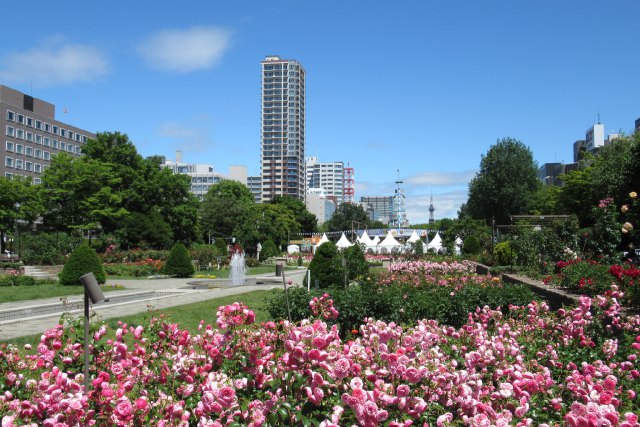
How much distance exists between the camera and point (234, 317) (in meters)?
3.54

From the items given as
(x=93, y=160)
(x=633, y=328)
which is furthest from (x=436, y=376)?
(x=93, y=160)

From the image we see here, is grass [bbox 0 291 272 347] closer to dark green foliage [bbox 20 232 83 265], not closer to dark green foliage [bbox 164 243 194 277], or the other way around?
dark green foliage [bbox 164 243 194 277]

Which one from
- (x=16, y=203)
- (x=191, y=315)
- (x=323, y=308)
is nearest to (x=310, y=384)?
(x=323, y=308)

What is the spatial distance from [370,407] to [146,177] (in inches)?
1784

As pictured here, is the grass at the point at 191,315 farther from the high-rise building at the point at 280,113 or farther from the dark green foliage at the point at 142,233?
the high-rise building at the point at 280,113

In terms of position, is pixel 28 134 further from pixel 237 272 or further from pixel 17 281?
pixel 237 272

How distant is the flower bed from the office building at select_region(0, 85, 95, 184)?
74034 mm

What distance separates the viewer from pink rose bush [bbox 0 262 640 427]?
2422 millimetres

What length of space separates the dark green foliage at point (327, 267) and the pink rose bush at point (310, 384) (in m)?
12.1

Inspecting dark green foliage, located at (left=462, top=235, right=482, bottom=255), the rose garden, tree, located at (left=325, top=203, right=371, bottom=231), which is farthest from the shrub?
tree, located at (left=325, top=203, right=371, bottom=231)

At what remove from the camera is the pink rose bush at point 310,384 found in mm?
2422

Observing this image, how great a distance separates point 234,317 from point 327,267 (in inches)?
528

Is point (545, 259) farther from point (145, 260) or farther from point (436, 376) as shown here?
point (145, 260)

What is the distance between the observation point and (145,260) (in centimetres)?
3084
